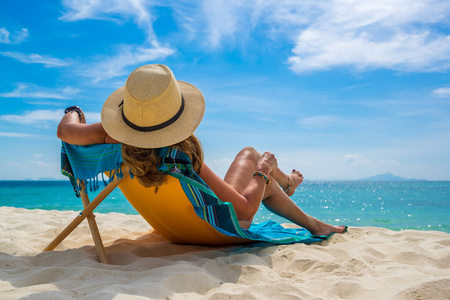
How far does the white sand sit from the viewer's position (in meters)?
1.76

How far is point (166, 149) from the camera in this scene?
221 cm

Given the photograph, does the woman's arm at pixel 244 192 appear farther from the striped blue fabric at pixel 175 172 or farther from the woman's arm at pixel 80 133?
the woman's arm at pixel 80 133

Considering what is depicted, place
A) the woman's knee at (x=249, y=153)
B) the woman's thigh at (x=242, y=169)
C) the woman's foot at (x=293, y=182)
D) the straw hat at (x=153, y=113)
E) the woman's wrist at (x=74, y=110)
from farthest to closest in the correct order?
1. the woman's foot at (x=293, y=182)
2. the woman's knee at (x=249, y=153)
3. the woman's thigh at (x=242, y=169)
4. the woman's wrist at (x=74, y=110)
5. the straw hat at (x=153, y=113)

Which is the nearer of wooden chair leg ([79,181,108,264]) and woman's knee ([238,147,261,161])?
wooden chair leg ([79,181,108,264])

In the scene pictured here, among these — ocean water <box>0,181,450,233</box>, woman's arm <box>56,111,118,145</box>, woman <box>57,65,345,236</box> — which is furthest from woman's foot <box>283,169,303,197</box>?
ocean water <box>0,181,450,233</box>

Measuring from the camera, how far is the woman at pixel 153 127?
6.79 feet

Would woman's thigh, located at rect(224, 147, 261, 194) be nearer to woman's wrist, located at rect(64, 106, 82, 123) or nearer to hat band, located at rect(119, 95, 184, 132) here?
hat band, located at rect(119, 95, 184, 132)

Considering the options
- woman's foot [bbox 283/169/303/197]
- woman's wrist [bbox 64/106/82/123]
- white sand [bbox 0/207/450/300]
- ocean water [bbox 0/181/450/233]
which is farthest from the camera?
ocean water [bbox 0/181/450/233]

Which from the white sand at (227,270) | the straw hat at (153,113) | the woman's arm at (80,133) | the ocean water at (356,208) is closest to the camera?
Answer: the white sand at (227,270)

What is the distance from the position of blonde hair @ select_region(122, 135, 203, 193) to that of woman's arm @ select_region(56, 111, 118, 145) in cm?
27

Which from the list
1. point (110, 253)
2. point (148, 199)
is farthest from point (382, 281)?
point (110, 253)

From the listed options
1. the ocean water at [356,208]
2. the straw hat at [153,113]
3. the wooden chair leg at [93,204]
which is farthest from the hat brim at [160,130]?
the ocean water at [356,208]

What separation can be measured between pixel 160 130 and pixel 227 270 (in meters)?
0.98

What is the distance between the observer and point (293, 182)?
147 inches
